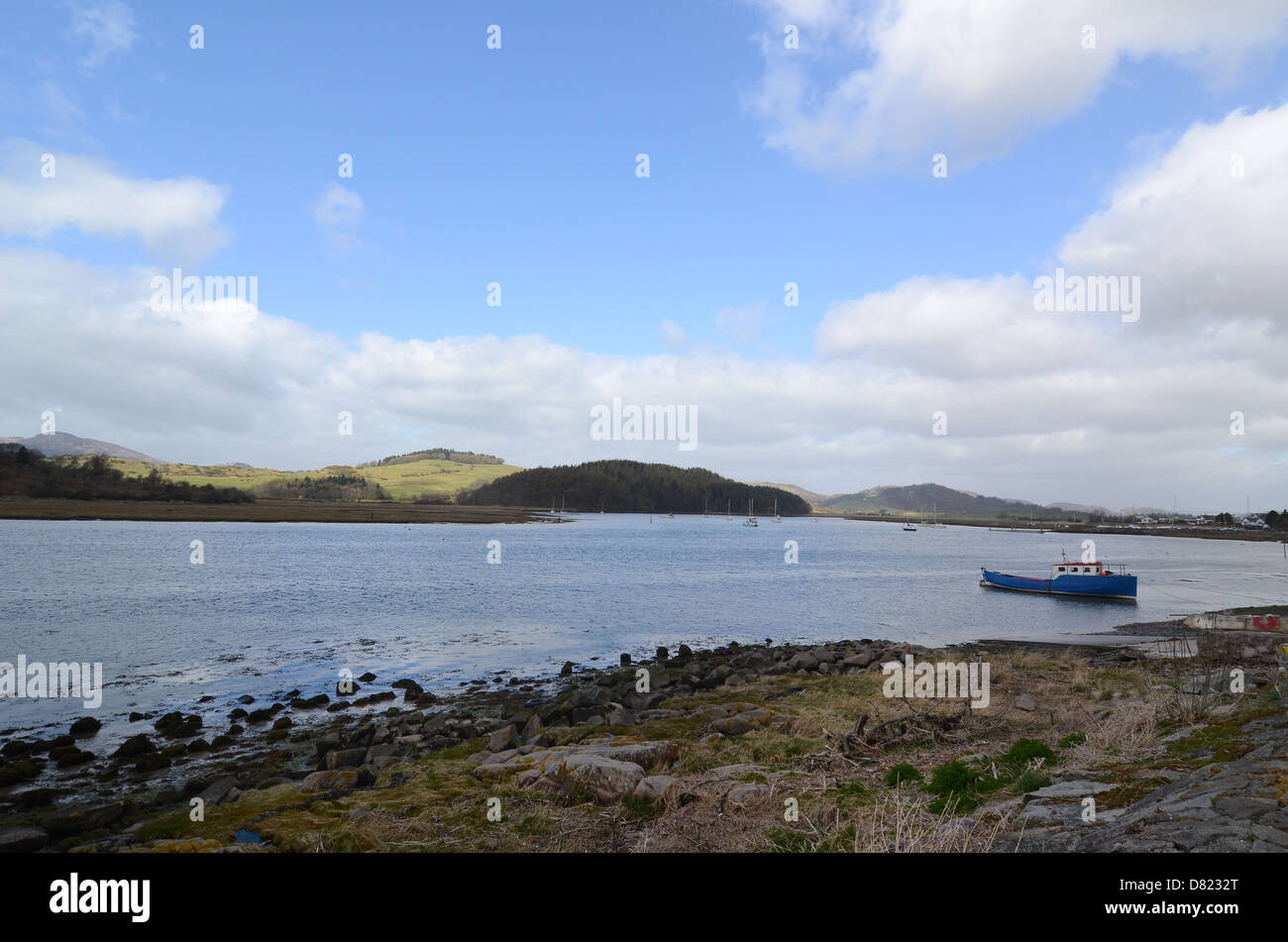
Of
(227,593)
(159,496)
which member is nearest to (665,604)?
(227,593)

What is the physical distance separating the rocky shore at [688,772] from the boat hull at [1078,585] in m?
39.8

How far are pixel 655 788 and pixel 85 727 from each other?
1710cm

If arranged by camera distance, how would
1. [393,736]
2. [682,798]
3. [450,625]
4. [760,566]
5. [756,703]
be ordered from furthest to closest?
1. [760,566]
2. [450,625]
3. [756,703]
4. [393,736]
5. [682,798]

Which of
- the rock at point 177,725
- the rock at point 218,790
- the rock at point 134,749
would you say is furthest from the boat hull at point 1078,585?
the rock at point 134,749

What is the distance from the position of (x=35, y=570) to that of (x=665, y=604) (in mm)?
44816

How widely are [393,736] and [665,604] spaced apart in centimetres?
3123

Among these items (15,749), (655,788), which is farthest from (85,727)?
(655,788)

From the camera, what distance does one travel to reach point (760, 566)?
76.3 metres

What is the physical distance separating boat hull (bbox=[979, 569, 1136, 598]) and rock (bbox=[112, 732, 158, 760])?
62.5 meters

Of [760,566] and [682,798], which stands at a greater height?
[682,798]

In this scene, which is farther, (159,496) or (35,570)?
(159,496)
